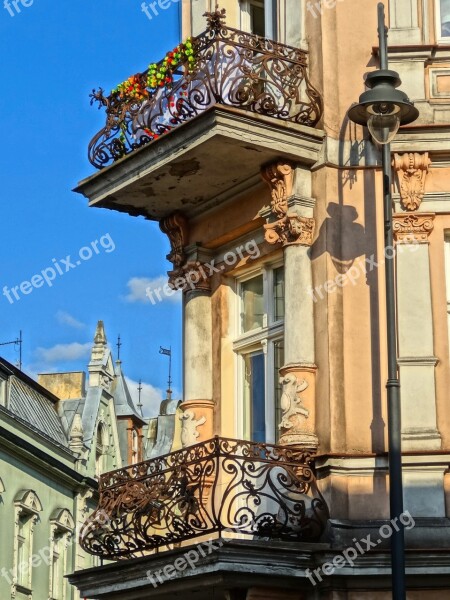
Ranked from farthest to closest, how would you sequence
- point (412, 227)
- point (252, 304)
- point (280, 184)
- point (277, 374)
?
1. point (252, 304)
2. point (277, 374)
3. point (280, 184)
4. point (412, 227)

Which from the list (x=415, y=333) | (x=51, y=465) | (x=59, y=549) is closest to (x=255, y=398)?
(x=415, y=333)

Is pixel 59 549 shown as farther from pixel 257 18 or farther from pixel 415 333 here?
pixel 415 333

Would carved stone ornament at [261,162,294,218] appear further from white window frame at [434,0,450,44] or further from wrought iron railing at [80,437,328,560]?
wrought iron railing at [80,437,328,560]

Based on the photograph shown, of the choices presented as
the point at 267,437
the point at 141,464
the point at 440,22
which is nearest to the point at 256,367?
the point at 267,437

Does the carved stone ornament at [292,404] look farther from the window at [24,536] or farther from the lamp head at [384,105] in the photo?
the window at [24,536]

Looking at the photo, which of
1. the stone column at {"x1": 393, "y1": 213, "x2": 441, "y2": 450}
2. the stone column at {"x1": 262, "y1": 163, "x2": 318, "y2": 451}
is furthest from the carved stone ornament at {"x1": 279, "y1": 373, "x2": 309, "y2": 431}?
the stone column at {"x1": 393, "y1": 213, "x2": 441, "y2": 450}

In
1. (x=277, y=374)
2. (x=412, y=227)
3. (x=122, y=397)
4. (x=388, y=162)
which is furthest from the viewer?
(x=122, y=397)

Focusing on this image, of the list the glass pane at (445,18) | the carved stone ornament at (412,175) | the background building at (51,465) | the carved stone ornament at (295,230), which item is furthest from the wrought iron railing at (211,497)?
the background building at (51,465)

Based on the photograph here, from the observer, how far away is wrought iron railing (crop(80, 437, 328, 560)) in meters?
13.3

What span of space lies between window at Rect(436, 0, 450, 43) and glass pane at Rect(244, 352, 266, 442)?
401 cm

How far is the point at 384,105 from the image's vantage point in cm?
1280

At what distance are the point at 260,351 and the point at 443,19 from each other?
13.6 feet

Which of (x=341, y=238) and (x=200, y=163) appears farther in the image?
(x=200, y=163)

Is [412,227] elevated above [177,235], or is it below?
below
